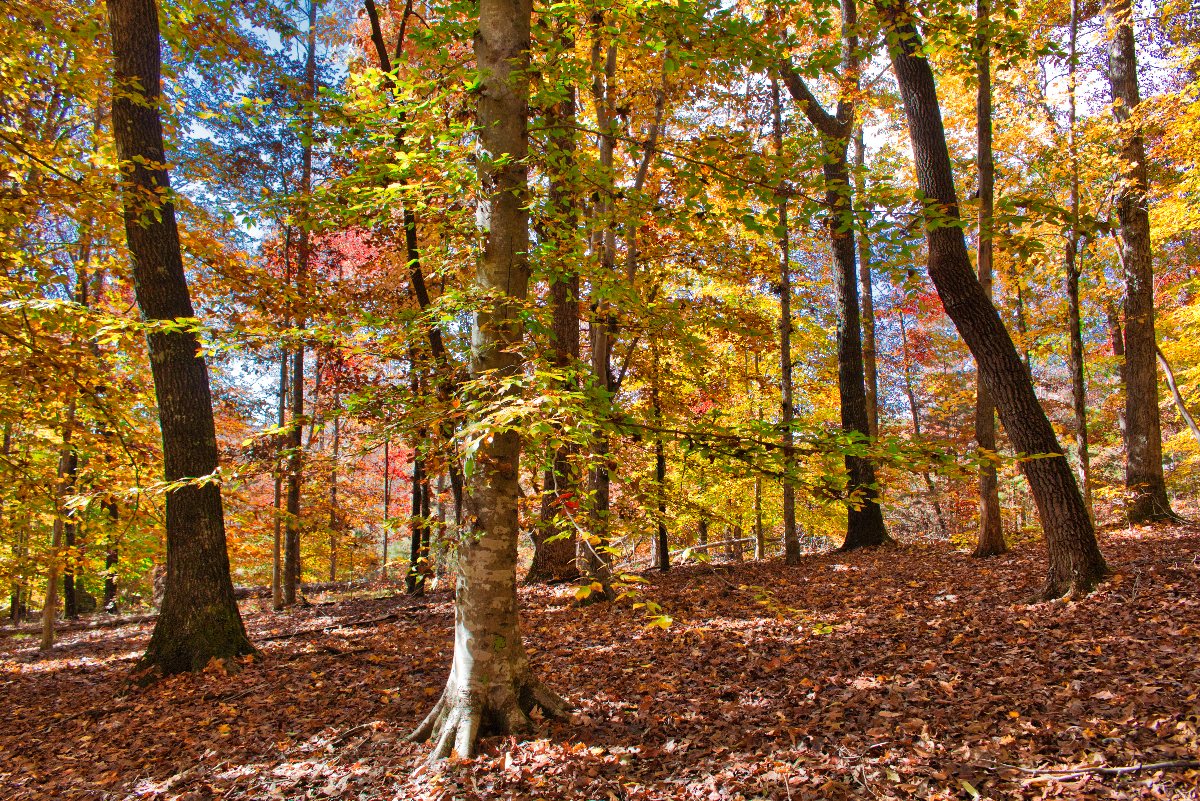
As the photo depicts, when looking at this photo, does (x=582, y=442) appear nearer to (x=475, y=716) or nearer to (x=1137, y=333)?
(x=475, y=716)

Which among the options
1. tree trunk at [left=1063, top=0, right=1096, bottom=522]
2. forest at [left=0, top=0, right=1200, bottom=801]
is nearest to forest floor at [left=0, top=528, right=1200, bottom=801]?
forest at [left=0, top=0, right=1200, bottom=801]

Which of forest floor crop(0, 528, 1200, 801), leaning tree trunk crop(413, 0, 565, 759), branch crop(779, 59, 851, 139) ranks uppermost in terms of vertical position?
branch crop(779, 59, 851, 139)

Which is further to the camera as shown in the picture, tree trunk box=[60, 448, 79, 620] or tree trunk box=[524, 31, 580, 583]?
tree trunk box=[60, 448, 79, 620]

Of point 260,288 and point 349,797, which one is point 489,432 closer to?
point 349,797

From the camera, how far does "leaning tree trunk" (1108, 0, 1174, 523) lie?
966cm

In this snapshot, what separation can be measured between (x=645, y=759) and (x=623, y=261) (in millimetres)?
6862

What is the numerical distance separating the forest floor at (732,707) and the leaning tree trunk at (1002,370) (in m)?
0.36

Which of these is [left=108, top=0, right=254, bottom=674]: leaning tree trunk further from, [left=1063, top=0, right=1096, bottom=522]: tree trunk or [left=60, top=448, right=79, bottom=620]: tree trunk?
[left=1063, top=0, right=1096, bottom=522]: tree trunk

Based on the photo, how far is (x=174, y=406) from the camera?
6.27 metres

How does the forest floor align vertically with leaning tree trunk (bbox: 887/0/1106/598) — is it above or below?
below

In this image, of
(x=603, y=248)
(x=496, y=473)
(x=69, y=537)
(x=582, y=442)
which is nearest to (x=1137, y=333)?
(x=603, y=248)

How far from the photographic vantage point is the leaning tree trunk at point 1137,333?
9664mm

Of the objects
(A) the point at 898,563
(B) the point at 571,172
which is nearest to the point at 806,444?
(B) the point at 571,172

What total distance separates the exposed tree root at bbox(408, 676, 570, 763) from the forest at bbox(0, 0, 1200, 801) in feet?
0.09
